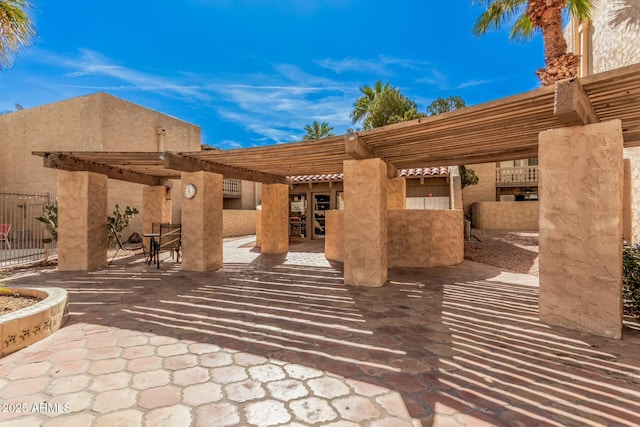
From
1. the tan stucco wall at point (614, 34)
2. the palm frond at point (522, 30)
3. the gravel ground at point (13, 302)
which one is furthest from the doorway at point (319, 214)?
the gravel ground at point (13, 302)

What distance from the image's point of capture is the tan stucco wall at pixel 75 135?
41.2 feet

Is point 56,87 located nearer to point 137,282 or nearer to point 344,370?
point 137,282

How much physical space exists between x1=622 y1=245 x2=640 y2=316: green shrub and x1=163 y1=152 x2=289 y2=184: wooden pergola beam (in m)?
7.94

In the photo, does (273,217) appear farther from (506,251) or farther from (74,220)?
(506,251)

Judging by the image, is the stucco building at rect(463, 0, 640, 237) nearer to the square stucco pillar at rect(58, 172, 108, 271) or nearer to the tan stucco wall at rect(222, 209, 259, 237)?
the tan stucco wall at rect(222, 209, 259, 237)

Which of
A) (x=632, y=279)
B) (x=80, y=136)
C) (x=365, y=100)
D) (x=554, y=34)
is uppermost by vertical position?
(x=365, y=100)

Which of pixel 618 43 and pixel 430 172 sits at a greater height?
pixel 618 43

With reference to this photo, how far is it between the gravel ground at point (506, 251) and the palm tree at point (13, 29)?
11.0m

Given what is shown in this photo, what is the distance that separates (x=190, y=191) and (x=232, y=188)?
12.4 meters

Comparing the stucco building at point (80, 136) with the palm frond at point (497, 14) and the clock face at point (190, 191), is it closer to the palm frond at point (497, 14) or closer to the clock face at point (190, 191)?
the clock face at point (190, 191)

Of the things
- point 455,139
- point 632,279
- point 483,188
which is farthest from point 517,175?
point 632,279

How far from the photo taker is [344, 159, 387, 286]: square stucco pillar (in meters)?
5.85

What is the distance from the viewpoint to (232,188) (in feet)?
64.0

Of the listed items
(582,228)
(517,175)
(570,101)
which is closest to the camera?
(570,101)
